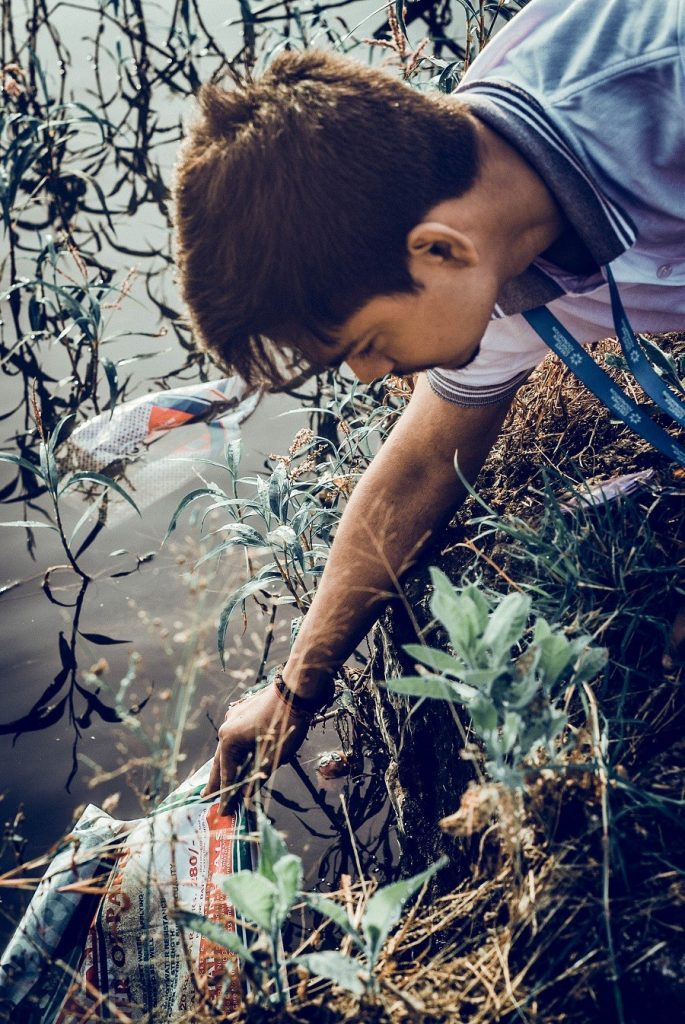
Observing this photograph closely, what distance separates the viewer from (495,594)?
5.71 feet

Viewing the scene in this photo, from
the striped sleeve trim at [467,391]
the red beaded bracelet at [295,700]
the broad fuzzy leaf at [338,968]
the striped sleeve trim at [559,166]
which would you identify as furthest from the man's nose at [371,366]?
the broad fuzzy leaf at [338,968]

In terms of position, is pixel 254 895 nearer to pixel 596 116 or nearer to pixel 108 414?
pixel 596 116

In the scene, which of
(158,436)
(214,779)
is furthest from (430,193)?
(158,436)

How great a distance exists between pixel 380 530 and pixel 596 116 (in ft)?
2.74

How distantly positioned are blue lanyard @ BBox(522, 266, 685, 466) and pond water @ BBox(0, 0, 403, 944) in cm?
75

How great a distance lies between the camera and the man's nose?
1.52 metres

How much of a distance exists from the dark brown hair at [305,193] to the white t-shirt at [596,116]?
131 millimetres

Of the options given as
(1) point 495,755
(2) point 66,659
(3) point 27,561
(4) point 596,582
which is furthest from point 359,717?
(3) point 27,561

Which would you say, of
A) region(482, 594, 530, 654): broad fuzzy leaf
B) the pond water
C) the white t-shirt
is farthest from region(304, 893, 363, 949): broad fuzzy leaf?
the white t-shirt

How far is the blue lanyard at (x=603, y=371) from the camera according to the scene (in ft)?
5.07

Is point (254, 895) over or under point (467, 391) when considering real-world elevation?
under

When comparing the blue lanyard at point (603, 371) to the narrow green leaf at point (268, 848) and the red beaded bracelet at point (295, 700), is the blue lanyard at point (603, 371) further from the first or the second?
the narrow green leaf at point (268, 848)

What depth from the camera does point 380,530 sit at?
178 cm

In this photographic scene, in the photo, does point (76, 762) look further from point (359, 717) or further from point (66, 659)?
point (359, 717)
